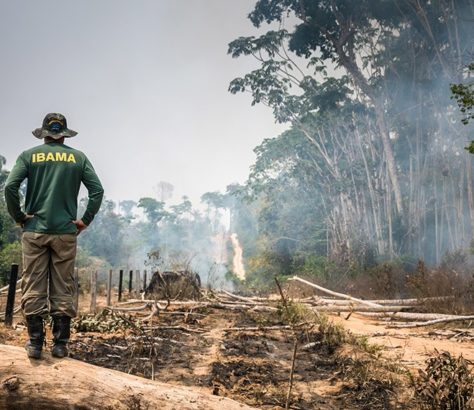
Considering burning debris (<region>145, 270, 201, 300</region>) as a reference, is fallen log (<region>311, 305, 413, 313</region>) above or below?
below

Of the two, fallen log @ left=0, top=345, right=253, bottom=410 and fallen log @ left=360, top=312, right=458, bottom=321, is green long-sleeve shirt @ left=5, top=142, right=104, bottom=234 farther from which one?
fallen log @ left=360, top=312, right=458, bottom=321

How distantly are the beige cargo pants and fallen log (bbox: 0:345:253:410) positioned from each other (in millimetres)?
437

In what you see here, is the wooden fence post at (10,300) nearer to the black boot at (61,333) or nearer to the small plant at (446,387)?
the black boot at (61,333)

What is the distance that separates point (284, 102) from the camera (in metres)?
27.4

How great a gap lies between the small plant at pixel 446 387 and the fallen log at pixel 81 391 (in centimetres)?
173

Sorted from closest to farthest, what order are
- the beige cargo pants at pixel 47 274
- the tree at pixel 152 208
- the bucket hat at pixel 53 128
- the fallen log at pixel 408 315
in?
1. the beige cargo pants at pixel 47 274
2. the bucket hat at pixel 53 128
3. the fallen log at pixel 408 315
4. the tree at pixel 152 208

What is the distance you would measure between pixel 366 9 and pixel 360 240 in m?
13.7

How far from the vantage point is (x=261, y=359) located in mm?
5688

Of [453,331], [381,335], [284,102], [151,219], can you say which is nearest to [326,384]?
[381,335]

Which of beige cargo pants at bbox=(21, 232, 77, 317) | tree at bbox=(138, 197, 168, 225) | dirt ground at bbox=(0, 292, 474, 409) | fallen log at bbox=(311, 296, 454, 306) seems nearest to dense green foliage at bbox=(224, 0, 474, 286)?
fallen log at bbox=(311, 296, 454, 306)

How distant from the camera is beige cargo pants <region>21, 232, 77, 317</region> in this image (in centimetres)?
322

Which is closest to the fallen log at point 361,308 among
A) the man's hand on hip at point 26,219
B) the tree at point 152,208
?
the man's hand on hip at point 26,219

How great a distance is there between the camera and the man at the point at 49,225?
3.23 metres

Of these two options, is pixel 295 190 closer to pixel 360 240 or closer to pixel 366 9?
pixel 360 240
